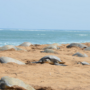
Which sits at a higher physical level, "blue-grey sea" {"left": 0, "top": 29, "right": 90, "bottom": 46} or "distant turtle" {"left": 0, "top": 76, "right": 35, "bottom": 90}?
"distant turtle" {"left": 0, "top": 76, "right": 35, "bottom": 90}

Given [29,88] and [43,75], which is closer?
[29,88]

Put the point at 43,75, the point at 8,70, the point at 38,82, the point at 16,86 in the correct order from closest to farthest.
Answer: the point at 16,86 → the point at 38,82 → the point at 43,75 → the point at 8,70

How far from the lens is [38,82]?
3.95 metres

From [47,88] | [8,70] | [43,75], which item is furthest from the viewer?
[8,70]

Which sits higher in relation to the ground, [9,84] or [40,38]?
[9,84]

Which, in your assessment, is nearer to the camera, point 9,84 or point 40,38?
point 9,84

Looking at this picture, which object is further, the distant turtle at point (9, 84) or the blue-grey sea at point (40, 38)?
the blue-grey sea at point (40, 38)

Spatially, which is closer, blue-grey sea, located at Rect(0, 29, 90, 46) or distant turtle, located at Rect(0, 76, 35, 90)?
distant turtle, located at Rect(0, 76, 35, 90)

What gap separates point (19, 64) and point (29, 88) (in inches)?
103

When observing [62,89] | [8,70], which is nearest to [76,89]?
[62,89]

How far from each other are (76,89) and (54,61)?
2537 millimetres

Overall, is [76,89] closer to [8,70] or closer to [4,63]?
[8,70]

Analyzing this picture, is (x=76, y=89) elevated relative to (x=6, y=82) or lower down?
lower down

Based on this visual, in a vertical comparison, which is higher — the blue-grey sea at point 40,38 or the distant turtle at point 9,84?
the distant turtle at point 9,84
